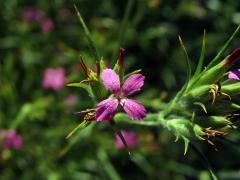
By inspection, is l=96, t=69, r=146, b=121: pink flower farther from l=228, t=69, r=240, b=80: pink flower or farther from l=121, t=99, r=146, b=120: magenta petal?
l=228, t=69, r=240, b=80: pink flower

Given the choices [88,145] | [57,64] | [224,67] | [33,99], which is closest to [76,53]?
[57,64]

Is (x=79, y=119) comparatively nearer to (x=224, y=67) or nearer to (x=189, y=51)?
(x=189, y=51)

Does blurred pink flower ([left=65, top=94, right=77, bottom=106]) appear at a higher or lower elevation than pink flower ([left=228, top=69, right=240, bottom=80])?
higher

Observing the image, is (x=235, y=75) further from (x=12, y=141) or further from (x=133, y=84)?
(x=12, y=141)

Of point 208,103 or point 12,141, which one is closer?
point 208,103

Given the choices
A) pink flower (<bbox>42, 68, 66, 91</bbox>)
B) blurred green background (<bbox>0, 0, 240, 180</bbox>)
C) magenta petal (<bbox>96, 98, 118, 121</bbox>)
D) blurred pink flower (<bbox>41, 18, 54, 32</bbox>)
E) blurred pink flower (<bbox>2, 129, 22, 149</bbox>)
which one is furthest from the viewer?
blurred pink flower (<bbox>41, 18, 54, 32</bbox>)

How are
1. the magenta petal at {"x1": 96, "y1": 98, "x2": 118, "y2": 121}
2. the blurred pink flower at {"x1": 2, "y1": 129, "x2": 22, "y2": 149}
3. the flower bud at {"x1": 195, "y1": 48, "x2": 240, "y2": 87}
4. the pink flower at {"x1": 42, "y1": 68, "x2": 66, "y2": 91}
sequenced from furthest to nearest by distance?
the pink flower at {"x1": 42, "y1": 68, "x2": 66, "y2": 91} < the blurred pink flower at {"x1": 2, "y1": 129, "x2": 22, "y2": 149} < the flower bud at {"x1": 195, "y1": 48, "x2": 240, "y2": 87} < the magenta petal at {"x1": 96, "y1": 98, "x2": 118, "y2": 121}

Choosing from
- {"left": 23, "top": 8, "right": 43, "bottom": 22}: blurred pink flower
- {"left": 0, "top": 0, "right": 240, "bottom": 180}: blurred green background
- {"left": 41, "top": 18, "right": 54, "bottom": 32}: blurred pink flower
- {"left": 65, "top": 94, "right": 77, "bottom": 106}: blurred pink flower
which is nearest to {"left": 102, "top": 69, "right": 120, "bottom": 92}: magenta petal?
{"left": 0, "top": 0, "right": 240, "bottom": 180}: blurred green background

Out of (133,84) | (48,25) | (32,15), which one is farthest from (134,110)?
(32,15)
